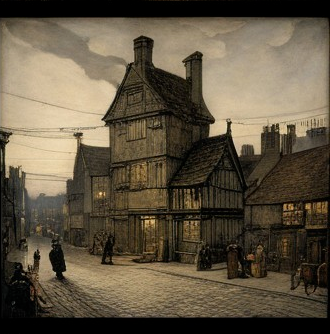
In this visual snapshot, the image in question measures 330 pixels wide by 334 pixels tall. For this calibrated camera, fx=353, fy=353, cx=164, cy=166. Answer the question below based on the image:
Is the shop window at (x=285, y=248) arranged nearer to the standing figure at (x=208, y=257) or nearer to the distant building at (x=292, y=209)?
the distant building at (x=292, y=209)

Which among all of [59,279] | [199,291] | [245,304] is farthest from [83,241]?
[245,304]

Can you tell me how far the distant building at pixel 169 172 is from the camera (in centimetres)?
468

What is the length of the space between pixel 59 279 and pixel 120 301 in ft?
2.63

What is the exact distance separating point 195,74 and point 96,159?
1.72 metres

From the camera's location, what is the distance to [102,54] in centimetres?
443

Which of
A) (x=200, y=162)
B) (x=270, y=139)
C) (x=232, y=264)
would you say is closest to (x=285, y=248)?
(x=232, y=264)

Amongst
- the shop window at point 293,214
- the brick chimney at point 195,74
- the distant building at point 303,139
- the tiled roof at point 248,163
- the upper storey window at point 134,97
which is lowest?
the shop window at point 293,214

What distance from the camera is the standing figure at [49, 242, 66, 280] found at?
4.36 metres

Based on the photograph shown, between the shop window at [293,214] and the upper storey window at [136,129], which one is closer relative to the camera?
the shop window at [293,214]

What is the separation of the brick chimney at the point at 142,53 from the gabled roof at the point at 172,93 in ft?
0.19

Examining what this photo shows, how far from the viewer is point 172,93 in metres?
4.77

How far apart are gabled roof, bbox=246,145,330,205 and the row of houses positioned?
0.02 meters

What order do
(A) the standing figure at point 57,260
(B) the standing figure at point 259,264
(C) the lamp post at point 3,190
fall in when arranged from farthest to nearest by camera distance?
(B) the standing figure at point 259,264 < (A) the standing figure at point 57,260 < (C) the lamp post at point 3,190

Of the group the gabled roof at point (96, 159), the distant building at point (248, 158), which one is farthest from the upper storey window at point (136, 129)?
the distant building at point (248, 158)
